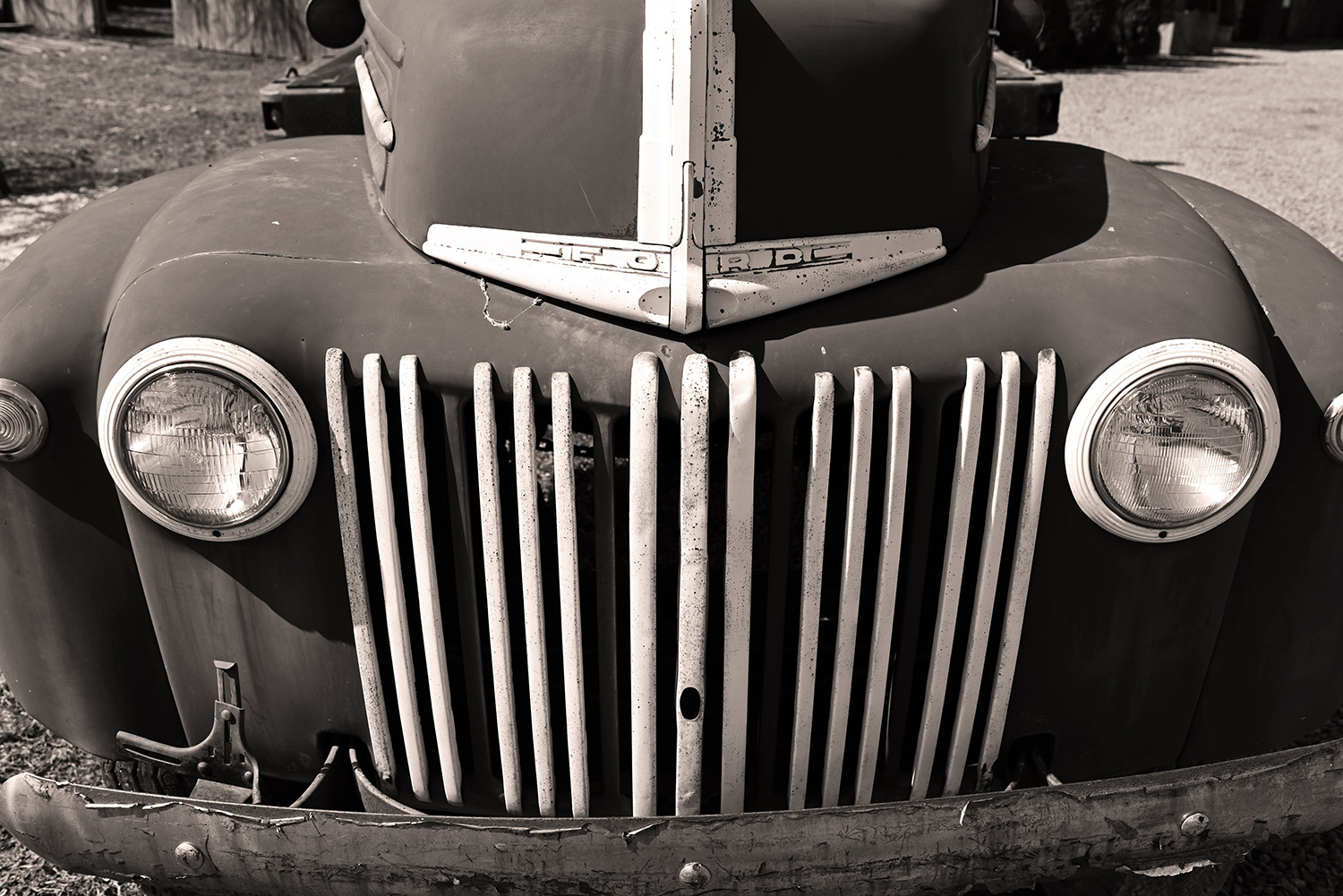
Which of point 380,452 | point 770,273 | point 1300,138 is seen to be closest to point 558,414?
point 380,452

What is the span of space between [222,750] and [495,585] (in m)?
0.60

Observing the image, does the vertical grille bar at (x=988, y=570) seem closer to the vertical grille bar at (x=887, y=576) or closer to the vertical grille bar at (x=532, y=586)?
the vertical grille bar at (x=887, y=576)

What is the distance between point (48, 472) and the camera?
2.00 meters

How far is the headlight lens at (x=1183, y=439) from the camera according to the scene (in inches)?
71.8

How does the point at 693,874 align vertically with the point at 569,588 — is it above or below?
below

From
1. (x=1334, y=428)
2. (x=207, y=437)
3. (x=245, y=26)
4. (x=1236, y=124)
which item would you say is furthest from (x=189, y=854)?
(x=245, y=26)

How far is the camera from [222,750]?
6.74 feet

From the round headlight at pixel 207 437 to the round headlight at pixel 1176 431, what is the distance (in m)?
1.18

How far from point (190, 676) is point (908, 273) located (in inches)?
54.3

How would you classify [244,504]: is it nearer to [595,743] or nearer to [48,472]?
[48,472]

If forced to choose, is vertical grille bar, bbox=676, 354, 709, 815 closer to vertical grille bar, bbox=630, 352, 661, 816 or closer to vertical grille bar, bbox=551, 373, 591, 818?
vertical grille bar, bbox=630, 352, 661, 816

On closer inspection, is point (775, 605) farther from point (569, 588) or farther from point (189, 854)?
point (189, 854)

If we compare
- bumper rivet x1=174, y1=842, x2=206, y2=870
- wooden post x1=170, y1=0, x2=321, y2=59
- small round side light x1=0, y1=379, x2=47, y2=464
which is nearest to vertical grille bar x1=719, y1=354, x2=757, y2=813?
bumper rivet x1=174, y1=842, x2=206, y2=870

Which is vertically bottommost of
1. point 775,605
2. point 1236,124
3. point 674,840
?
point 1236,124
